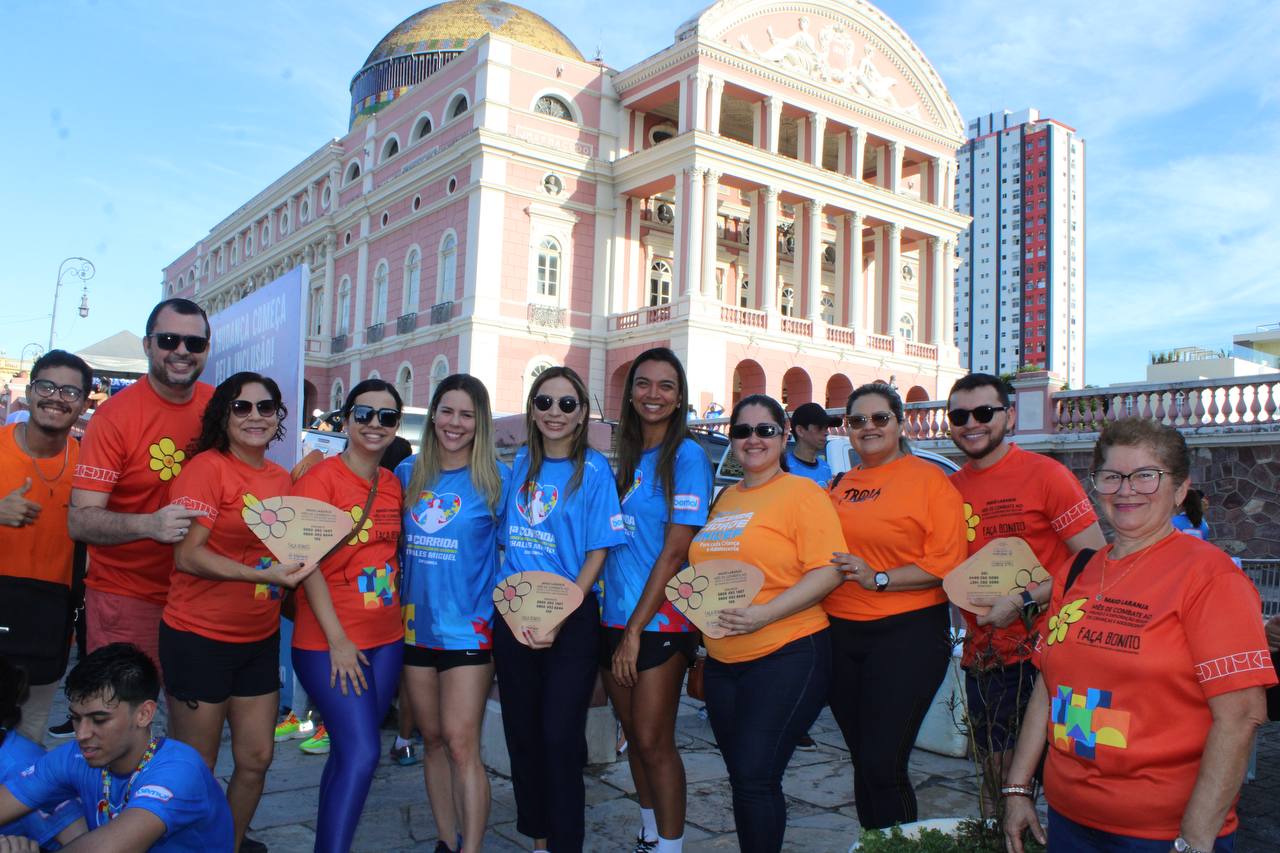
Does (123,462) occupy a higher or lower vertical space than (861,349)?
lower

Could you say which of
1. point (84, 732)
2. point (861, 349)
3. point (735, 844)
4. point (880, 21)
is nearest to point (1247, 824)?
point (735, 844)

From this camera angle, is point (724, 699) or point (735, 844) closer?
point (724, 699)

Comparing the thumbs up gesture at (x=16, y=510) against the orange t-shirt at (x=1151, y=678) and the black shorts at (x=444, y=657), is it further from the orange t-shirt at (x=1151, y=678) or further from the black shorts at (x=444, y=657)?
the orange t-shirt at (x=1151, y=678)

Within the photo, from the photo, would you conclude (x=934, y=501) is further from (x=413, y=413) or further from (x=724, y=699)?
(x=413, y=413)

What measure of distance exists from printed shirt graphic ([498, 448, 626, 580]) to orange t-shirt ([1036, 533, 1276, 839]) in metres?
1.67

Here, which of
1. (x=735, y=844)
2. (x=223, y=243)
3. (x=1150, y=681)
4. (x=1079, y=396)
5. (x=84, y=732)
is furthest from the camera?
(x=223, y=243)

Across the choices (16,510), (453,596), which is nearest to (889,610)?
(453,596)

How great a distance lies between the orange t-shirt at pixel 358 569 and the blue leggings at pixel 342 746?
0.32 feet

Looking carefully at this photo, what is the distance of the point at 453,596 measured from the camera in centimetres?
373

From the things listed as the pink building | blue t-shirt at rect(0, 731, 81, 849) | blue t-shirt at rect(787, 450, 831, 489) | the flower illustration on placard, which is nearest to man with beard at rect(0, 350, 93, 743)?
blue t-shirt at rect(0, 731, 81, 849)

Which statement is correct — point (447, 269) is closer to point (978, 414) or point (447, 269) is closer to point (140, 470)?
point (140, 470)

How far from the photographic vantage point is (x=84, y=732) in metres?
2.77

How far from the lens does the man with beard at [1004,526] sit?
11.4ft

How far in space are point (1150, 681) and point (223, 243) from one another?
54.0 metres
